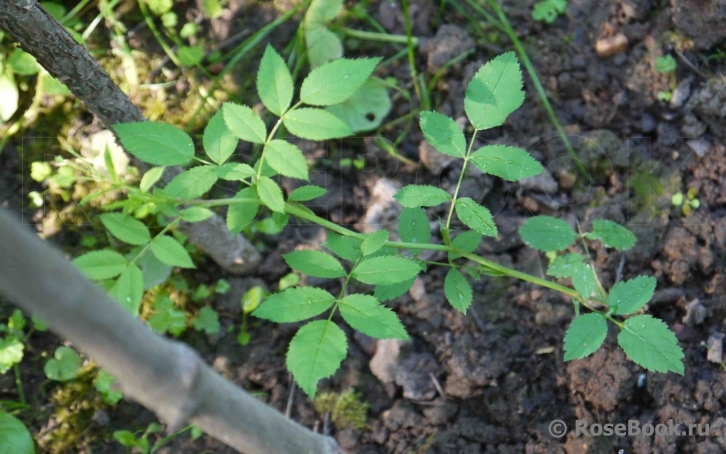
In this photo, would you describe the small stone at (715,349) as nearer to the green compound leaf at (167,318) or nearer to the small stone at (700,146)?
the small stone at (700,146)

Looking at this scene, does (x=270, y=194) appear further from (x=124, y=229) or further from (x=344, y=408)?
(x=344, y=408)

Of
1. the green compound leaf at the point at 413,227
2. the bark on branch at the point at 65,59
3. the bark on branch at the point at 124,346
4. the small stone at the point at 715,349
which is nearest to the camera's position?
the bark on branch at the point at 124,346

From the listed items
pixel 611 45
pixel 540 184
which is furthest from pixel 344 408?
pixel 611 45

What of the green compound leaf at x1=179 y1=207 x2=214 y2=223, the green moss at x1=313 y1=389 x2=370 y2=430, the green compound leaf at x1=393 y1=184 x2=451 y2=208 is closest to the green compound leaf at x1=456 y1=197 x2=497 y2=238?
the green compound leaf at x1=393 y1=184 x2=451 y2=208

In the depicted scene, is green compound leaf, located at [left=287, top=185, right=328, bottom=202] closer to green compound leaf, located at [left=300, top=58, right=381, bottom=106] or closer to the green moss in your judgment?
green compound leaf, located at [left=300, top=58, right=381, bottom=106]

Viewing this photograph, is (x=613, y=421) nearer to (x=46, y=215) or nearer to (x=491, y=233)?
(x=491, y=233)

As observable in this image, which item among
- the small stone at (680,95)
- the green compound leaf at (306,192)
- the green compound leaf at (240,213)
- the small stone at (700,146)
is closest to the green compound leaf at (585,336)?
the green compound leaf at (306,192)

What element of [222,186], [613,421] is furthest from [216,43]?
[613,421]
